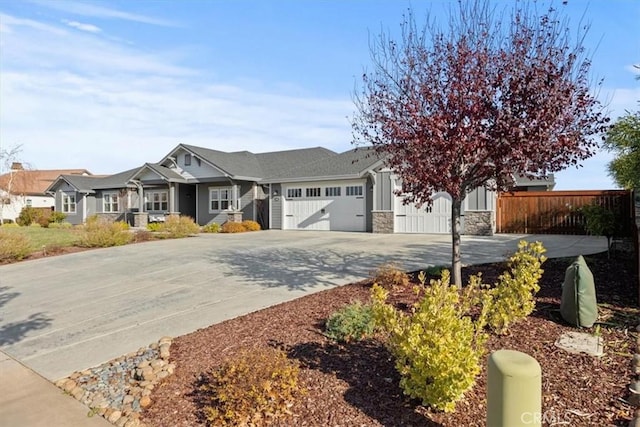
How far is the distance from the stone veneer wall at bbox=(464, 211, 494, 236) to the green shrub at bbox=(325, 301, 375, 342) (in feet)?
40.7

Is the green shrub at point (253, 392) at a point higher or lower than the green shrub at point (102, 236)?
lower

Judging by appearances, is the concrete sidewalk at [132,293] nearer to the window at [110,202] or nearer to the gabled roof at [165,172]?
the gabled roof at [165,172]

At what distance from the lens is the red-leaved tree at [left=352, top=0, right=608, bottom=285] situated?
15.3 ft

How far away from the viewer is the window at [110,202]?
2928 cm

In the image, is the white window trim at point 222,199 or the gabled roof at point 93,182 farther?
the gabled roof at point 93,182

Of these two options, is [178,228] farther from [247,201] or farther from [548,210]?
[548,210]

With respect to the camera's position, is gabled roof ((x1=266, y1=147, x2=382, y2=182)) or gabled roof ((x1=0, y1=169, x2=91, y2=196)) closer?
gabled roof ((x1=266, y1=147, x2=382, y2=182))

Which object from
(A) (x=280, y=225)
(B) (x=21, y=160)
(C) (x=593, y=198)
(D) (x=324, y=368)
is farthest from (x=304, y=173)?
(B) (x=21, y=160)

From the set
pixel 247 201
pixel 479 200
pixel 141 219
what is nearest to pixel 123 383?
pixel 479 200

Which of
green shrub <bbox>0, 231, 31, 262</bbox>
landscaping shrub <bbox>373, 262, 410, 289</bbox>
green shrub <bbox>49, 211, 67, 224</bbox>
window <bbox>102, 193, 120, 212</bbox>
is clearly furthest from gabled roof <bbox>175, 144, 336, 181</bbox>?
landscaping shrub <bbox>373, 262, 410, 289</bbox>

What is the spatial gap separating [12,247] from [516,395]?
46.7 feet

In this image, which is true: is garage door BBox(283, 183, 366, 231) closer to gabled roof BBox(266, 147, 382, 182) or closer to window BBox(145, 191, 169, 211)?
gabled roof BBox(266, 147, 382, 182)

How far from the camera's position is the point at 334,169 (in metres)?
20.1

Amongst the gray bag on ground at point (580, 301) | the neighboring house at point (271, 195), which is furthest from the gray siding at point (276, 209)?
the gray bag on ground at point (580, 301)
